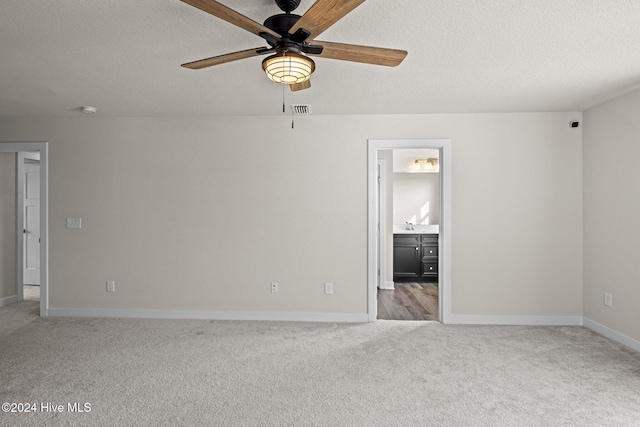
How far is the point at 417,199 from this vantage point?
23.7 feet

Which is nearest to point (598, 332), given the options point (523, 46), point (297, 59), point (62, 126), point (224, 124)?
point (523, 46)

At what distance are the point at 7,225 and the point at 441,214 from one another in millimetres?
5572

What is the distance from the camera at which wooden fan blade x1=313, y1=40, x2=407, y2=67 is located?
184cm

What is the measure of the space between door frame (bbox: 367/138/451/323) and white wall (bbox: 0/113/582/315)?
74 millimetres

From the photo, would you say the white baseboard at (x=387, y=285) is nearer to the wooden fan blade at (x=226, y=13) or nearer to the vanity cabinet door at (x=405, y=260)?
the vanity cabinet door at (x=405, y=260)

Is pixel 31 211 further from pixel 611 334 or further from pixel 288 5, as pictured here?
pixel 611 334

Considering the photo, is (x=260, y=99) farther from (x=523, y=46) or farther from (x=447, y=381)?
(x=447, y=381)

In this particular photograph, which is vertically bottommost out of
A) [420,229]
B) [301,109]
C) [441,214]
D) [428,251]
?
[428,251]

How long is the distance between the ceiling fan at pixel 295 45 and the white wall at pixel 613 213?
109 inches

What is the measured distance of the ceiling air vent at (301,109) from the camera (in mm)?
3752

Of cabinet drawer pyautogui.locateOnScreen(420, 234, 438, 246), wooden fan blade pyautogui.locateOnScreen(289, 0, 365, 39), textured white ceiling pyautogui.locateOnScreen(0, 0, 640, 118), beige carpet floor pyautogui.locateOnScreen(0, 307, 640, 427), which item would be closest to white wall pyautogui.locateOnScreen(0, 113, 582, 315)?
textured white ceiling pyautogui.locateOnScreen(0, 0, 640, 118)

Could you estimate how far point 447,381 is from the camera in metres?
2.72

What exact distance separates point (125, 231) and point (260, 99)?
2.28 metres

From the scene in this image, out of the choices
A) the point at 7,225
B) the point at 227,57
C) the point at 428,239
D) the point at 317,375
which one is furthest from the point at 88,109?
the point at 428,239
